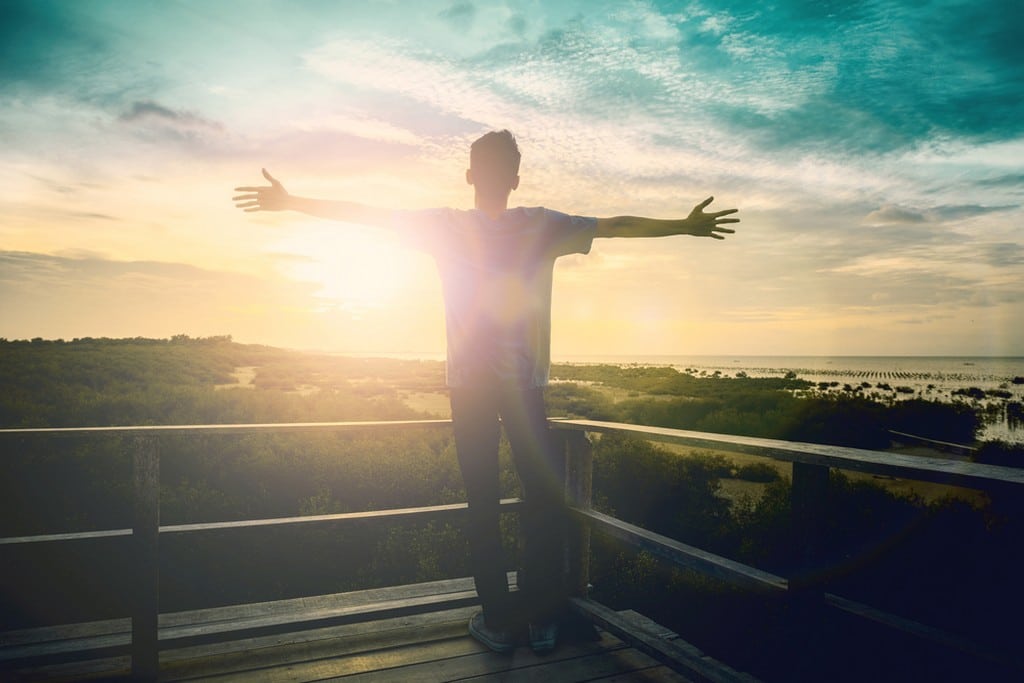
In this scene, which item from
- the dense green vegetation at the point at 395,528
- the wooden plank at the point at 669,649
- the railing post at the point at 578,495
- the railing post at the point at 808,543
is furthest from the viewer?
the dense green vegetation at the point at 395,528

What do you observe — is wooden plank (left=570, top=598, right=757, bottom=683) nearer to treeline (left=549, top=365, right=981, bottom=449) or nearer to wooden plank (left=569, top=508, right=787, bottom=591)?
wooden plank (left=569, top=508, right=787, bottom=591)

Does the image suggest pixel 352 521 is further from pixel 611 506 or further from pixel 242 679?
pixel 611 506

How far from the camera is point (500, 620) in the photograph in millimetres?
2867

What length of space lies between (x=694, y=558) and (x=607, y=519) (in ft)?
2.32

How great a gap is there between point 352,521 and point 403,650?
24.7 inches

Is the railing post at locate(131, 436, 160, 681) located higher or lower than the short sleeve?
lower

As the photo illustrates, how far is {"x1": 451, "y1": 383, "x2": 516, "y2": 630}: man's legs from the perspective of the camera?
2.67 m

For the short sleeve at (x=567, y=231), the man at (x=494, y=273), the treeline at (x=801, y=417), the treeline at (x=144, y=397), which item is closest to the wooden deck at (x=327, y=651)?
the man at (x=494, y=273)

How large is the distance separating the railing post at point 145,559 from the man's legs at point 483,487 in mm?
1282

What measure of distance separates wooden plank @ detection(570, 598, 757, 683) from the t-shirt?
125 centimetres

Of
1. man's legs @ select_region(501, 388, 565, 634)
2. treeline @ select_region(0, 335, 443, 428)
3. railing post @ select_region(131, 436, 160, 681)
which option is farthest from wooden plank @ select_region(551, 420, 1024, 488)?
treeline @ select_region(0, 335, 443, 428)

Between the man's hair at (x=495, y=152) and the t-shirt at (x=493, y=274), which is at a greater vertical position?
the man's hair at (x=495, y=152)

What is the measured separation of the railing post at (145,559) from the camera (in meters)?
2.66

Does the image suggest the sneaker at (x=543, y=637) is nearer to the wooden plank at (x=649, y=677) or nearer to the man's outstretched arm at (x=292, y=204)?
the wooden plank at (x=649, y=677)
